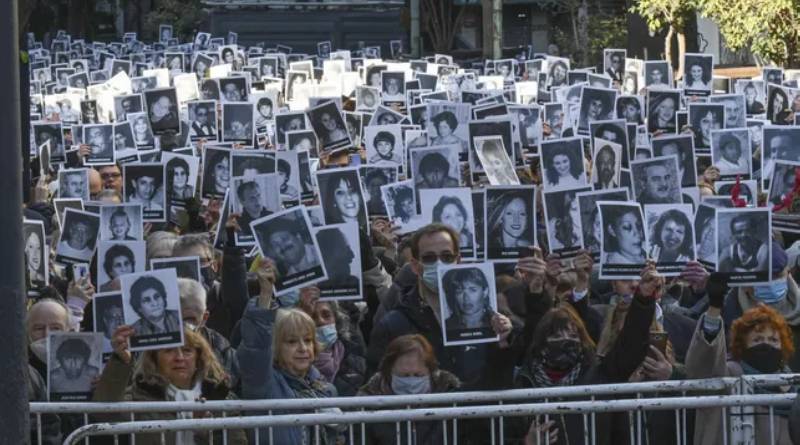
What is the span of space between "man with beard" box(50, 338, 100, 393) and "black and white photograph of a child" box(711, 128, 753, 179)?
8162 mm

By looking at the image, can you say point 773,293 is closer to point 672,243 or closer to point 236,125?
point 672,243

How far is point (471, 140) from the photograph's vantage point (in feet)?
50.9

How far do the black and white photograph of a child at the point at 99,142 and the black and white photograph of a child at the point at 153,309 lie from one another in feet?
31.9

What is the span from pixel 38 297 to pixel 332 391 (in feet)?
7.84

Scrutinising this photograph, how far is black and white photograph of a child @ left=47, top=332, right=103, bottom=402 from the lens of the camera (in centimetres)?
817

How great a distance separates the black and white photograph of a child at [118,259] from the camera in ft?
34.8

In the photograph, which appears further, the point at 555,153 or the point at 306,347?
the point at 555,153

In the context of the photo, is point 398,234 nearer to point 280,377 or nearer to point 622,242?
point 622,242

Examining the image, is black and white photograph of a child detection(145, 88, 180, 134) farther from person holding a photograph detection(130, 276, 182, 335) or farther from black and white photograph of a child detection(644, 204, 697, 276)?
person holding a photograph detection(130, 276, 182, 335)

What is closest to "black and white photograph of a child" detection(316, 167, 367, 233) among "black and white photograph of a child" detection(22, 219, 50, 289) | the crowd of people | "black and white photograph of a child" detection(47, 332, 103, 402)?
the crowd of people

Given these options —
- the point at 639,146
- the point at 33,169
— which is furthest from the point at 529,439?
the point at 33,169

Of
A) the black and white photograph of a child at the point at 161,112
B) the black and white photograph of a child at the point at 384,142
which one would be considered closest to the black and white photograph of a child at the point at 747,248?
the black and white photograph of a child at the point at 384,142

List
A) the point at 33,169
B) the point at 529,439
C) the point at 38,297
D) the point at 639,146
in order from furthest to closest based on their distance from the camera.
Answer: the point at 33,169 → the point at 639,146 → the point at 38,297 → the point at 529,439

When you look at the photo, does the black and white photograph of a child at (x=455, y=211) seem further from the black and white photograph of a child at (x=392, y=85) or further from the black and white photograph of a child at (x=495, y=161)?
the black and white photograph of a child at (x=392, y=85)
